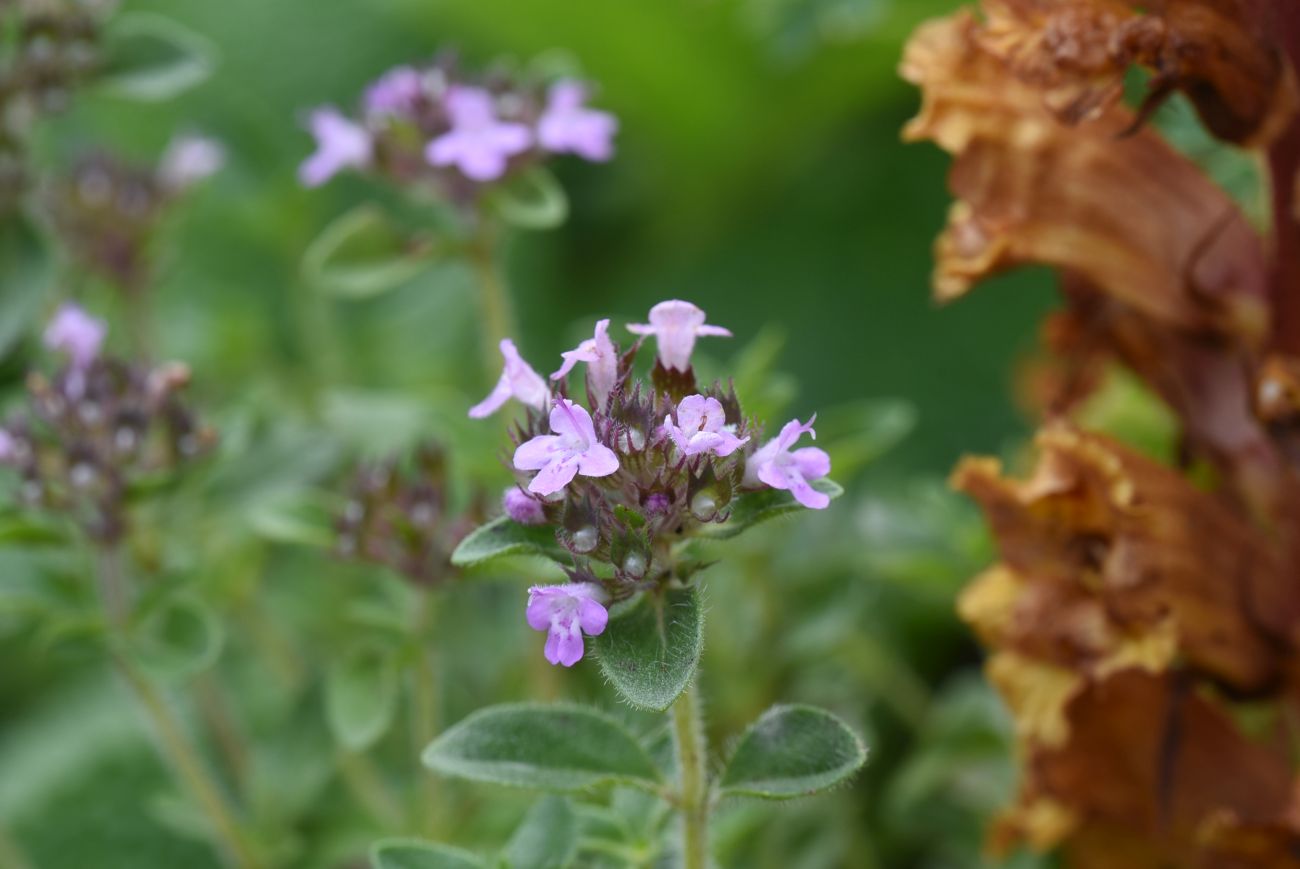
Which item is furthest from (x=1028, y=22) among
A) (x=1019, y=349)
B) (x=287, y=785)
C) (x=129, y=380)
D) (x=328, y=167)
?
(x=1019, y=349)

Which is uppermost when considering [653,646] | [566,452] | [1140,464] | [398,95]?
[398,95]

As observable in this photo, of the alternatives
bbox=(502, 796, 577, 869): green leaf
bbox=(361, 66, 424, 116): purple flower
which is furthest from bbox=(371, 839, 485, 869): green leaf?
bbox=(361, 66, 424, 116): purple flower

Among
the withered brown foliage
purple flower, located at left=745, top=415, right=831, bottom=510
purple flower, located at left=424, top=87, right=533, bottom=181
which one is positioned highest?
purple flower, located at left=424, top=87, right=533, bottom=181

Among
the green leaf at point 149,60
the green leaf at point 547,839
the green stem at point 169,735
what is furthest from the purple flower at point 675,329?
the green leaf at point 149,60

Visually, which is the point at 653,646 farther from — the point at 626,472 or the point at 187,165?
the point at 187,165

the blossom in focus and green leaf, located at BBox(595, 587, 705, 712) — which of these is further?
the blossom in focus

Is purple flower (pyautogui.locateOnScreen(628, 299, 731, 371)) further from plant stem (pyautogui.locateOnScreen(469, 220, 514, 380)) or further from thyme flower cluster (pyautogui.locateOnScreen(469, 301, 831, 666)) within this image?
plant stem (pyautogui.locateOnScreen(469, 220, 514, 380))

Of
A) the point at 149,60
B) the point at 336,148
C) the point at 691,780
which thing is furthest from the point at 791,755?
the point at 149,60

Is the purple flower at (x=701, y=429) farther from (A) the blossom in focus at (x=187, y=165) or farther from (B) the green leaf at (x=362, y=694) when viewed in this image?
(A) the blossom in focus at (x=187, y=165)
